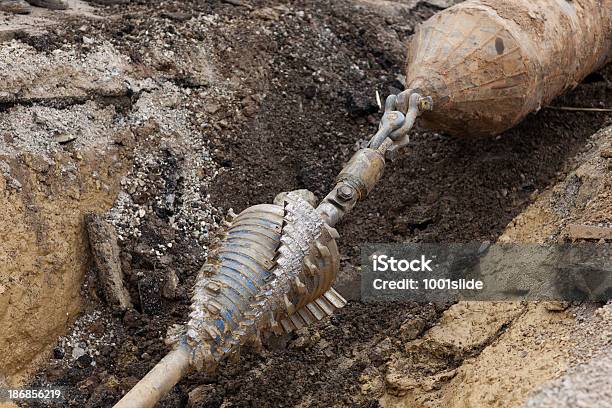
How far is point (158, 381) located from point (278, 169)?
1940 mm

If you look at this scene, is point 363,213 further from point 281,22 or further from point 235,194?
point 281,22

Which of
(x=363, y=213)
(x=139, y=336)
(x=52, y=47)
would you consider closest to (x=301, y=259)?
(x=139, y=336)

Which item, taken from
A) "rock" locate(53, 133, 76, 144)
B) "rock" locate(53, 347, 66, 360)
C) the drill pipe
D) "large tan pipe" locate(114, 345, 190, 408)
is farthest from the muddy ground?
"large tan pipe" locate(114, 345, 190, 408)

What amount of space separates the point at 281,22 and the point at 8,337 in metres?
2.75

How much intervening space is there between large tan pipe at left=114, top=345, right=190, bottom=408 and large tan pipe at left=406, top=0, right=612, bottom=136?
76.9 inches

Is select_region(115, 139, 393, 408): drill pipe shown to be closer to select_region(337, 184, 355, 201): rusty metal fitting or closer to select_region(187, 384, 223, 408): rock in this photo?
select_region(337, 184, 355, 201): rusty metal fitting

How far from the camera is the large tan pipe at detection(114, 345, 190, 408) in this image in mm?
3090

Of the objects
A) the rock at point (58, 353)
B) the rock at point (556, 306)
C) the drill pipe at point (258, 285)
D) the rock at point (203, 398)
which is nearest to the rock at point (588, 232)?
the rock at point (556, 306)

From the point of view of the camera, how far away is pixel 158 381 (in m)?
3.20

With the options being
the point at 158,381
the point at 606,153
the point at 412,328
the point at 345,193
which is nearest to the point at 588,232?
the point at 606,153

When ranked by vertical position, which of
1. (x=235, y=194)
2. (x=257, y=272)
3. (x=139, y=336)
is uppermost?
(x=257, y=272)

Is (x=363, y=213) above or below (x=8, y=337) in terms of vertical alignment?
above

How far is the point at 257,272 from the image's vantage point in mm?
3479

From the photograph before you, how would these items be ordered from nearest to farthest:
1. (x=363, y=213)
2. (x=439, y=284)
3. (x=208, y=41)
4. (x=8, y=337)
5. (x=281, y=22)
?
1. (x=8, y=337)
2. (x=439, y=284)
3. (x=363, y=213)
4. (x=208, y=41)
5. (x=281, y=22)
